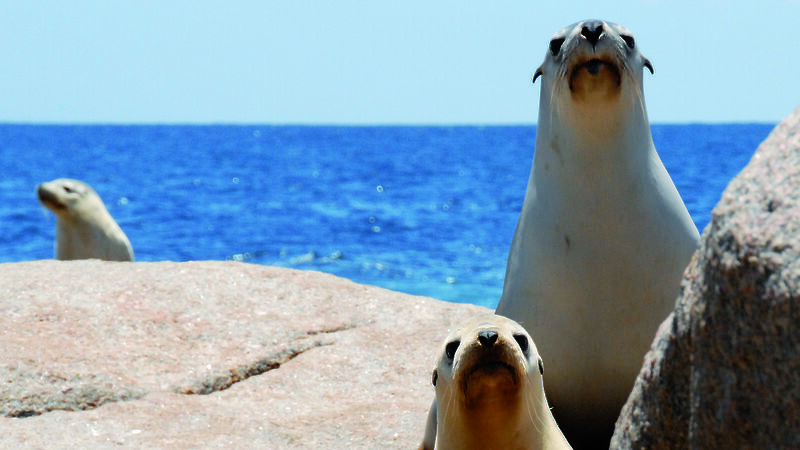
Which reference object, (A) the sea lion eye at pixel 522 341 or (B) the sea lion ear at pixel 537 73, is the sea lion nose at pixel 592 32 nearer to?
(B) the sea lion ear at pixel 537 73

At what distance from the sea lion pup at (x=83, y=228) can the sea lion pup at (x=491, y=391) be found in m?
6.57

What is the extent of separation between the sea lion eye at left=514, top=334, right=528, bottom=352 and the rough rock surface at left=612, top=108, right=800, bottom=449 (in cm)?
70

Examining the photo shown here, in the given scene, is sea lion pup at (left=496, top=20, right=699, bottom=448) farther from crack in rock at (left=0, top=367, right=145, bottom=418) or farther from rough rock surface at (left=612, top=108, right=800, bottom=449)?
crack in rock at (left=0, top=367, right=145, bottom=418)

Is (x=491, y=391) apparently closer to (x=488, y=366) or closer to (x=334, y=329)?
(x=488, y=366)

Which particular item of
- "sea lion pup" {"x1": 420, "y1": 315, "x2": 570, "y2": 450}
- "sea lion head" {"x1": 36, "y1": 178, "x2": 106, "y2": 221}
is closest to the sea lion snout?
"sea lion pup" {"x1": 420, "y1": 315, "x2": 570, "y2": 450}

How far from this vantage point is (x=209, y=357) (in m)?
4.46

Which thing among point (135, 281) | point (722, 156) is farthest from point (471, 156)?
point (135, 281)

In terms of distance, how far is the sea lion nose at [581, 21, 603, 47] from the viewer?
3.24 meters

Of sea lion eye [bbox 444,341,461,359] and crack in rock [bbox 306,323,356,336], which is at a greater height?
sea lion eye [bbox 444,341,461,359]

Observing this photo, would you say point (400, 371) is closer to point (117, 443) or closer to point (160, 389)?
point (160, 389)

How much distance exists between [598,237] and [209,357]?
1.96 metres

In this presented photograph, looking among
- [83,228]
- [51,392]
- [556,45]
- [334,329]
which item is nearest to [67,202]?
[83,228]

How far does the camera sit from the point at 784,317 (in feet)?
5.98

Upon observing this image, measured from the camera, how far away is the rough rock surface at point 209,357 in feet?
11.9
